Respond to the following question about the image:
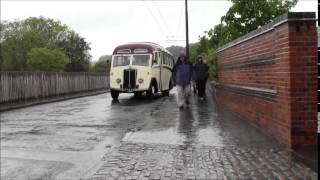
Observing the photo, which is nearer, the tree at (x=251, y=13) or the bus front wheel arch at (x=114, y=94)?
the tree at (x=251, y=13)

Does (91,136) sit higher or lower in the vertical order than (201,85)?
lower

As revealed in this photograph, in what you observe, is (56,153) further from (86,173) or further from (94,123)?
(94,123)

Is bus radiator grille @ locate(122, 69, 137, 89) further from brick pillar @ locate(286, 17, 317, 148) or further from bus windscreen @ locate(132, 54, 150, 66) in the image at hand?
brick pillar @ locate(286, 17, 317, 148)

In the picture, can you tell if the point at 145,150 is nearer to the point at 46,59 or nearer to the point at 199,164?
the point at 199,164

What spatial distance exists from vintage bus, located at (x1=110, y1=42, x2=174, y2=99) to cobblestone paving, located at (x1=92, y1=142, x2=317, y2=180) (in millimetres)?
14356

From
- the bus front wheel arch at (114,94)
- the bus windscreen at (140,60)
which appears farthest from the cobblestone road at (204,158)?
the bus front wheel arch at (114,94)

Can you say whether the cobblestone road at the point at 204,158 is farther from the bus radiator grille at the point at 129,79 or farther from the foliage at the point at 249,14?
the bus radiator grille at the point at 129,79

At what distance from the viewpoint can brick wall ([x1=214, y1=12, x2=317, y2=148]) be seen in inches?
314

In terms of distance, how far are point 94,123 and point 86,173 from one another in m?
6.35

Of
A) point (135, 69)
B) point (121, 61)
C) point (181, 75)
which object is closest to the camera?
point (181, 75)

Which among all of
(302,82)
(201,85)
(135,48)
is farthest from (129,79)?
(302,82)

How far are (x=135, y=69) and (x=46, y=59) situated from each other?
57.5m

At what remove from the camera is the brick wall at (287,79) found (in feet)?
26.1

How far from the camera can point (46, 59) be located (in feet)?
258
